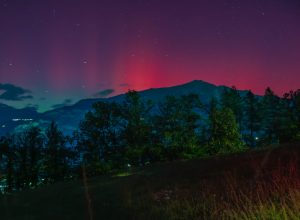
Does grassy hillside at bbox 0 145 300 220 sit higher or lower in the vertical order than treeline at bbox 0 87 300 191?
lower

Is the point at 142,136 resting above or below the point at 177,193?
above

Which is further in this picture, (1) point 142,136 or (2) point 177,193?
(1) point 142,136

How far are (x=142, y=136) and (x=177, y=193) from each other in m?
36.1

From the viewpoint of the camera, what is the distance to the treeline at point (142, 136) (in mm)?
53750

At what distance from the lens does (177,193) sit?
18.5 meters

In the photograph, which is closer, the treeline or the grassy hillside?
the grassy hillside

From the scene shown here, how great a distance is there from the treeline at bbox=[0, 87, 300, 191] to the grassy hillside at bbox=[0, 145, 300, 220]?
22933 millimetres

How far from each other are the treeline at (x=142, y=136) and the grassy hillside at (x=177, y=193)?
22933 mm

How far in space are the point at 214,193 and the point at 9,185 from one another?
55679mm

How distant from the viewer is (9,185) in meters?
66.1

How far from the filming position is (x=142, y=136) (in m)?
54.6

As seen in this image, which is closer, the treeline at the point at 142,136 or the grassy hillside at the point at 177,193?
the grassy hillside at the point at 177,193

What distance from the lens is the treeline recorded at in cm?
5375

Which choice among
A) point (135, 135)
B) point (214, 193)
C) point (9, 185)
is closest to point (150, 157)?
point (135, 135)
